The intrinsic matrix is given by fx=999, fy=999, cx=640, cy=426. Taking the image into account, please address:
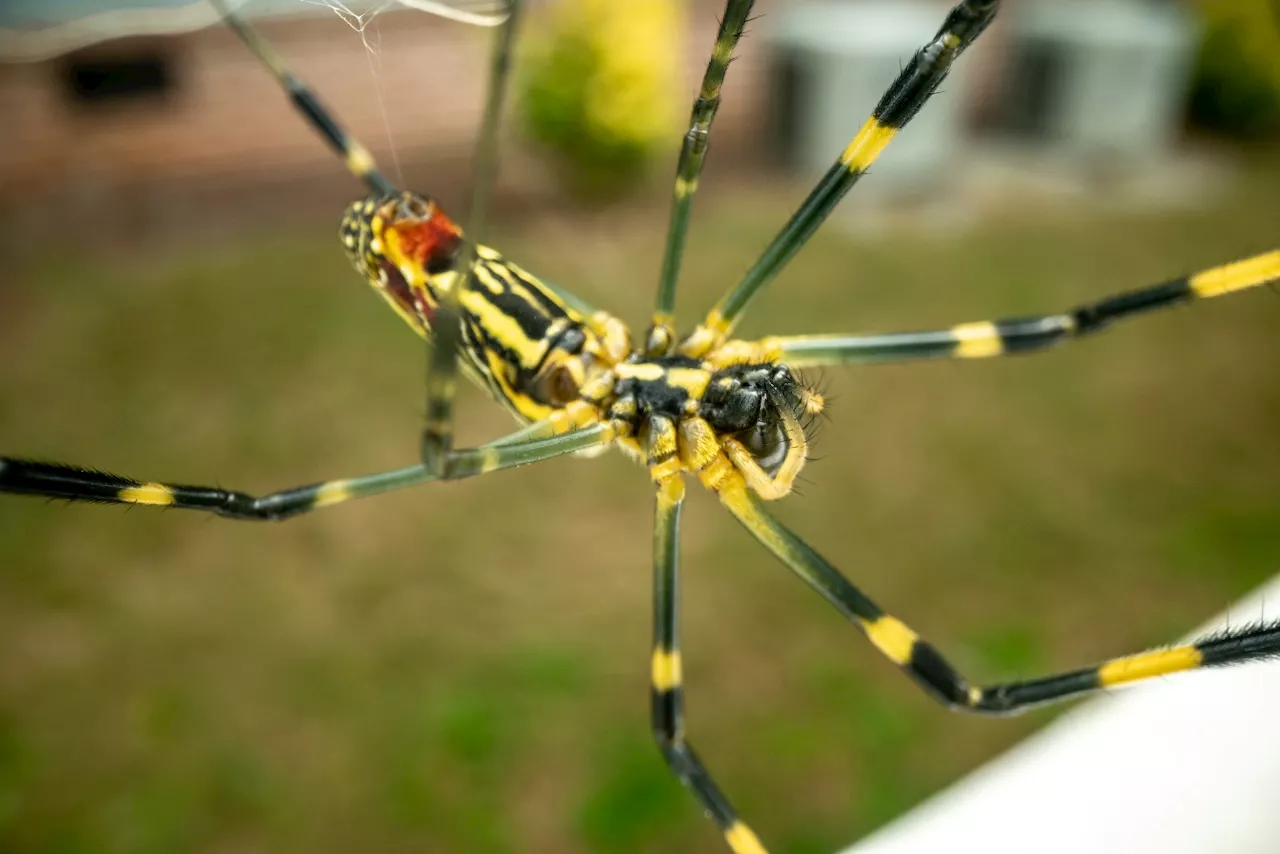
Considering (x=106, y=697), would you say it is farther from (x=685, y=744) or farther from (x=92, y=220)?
(x=92, y=220)

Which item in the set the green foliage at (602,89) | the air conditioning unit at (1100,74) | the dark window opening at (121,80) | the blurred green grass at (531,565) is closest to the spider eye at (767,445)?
the blurred green grass at (531,565)

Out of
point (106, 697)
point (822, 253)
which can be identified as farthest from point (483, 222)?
point (822, 253)

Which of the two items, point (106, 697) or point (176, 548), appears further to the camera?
point (176, 548)

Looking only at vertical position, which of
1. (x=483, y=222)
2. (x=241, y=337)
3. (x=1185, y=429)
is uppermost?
(x=241, y=337)

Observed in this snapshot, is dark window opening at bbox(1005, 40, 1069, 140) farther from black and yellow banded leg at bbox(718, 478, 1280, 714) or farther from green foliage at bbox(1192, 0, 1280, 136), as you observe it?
black and yellow banded leg at bbox(718, 478, 1280, 714)

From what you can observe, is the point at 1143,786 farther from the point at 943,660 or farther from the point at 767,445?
the point at 767,445

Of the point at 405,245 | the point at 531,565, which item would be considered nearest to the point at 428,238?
the point at 405,245
